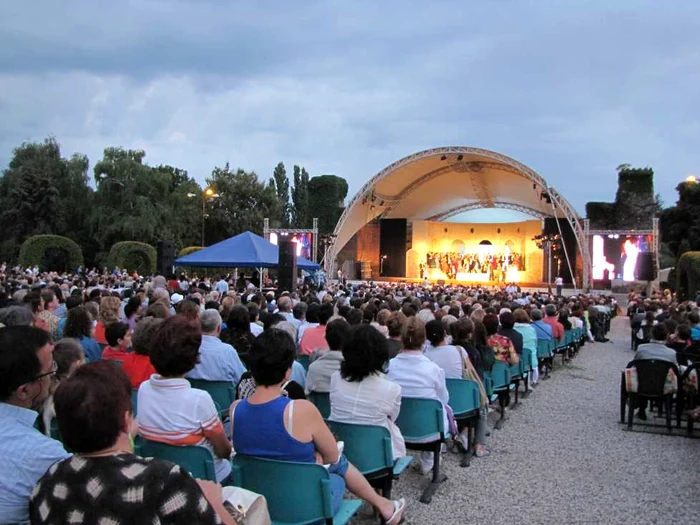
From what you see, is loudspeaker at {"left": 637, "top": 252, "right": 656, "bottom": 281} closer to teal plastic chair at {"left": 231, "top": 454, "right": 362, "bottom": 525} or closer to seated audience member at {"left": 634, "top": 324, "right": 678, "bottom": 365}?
seated audience member at {"left": 634, "top": 324, "right": 678, "bottom": 365}

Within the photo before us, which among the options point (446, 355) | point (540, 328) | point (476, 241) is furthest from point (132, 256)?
point (446, 355)

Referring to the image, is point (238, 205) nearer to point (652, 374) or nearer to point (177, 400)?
point (652, 374)

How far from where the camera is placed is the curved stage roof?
79.6 feet

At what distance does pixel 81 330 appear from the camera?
14.5 ft

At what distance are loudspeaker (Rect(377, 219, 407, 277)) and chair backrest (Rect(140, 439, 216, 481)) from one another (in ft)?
96.2

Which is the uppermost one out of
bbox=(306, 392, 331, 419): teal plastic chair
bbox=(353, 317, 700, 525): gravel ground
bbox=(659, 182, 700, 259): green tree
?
bbox=(659, 182, 700, 259): green tree

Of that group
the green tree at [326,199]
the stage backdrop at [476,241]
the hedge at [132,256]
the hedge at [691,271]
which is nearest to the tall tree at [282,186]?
the green tree at [326,199]

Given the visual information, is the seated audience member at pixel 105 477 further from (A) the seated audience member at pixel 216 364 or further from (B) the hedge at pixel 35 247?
(B) the hedge at pixel 35 247

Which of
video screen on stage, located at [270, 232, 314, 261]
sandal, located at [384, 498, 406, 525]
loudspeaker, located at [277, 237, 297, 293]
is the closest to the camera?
sandal, located at [384, 498, 406, 525]

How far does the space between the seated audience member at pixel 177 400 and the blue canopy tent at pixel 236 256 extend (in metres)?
8.63

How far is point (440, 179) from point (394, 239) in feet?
14.5

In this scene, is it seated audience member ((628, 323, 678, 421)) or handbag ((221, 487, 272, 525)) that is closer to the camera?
handbag ((221, 487, 272, 525))

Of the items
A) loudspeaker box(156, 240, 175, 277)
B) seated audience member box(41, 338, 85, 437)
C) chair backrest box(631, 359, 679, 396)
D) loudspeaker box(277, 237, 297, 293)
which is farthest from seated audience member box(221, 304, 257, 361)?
loudspeaker box(156, 240, 175, 277)

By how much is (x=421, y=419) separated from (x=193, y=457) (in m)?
1.74
